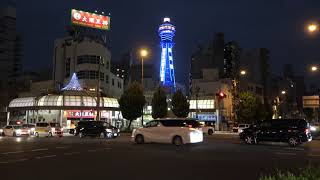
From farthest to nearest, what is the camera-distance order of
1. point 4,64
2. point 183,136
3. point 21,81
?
point 4,64 < point 21,81 < point 183,136

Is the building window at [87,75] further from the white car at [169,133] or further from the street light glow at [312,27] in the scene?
the street light glow at [312,27]

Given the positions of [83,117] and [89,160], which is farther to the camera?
[83,117]

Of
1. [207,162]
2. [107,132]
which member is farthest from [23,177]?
[107,132]

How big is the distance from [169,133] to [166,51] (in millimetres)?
104619

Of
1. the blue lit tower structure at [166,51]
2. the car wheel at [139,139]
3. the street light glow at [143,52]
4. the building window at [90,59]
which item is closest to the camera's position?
the car wheel at [139,139]

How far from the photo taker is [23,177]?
40.3 ft

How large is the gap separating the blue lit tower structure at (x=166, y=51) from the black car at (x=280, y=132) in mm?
98787

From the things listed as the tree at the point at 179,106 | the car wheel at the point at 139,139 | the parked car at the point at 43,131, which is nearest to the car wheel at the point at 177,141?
the car wheel at the point at 139,139

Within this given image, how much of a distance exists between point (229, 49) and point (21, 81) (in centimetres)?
8010

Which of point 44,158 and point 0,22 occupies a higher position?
point 0,22

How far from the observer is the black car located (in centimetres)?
2667

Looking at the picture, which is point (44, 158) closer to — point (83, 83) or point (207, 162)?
point (207, 162)

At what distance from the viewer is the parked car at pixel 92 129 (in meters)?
37.7

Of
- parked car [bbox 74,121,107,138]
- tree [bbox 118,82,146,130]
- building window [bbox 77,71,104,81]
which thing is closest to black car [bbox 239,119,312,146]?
parked car [bbox 74,121,107,138]
